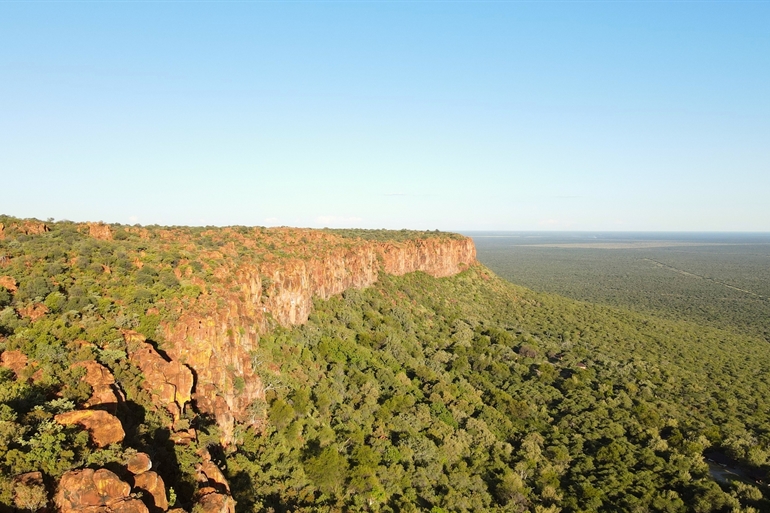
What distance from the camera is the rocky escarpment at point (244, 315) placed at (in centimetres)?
2184

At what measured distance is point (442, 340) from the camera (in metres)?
50.7

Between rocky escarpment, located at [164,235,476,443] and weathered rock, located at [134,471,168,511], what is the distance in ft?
26.3

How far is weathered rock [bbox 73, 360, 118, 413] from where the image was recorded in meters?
15.6

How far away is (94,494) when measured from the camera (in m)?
11.2

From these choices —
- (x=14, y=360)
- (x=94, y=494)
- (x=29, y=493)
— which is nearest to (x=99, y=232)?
(x=14, y=360)

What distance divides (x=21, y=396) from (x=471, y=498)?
23.5 m

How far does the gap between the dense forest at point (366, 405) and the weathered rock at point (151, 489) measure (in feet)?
0.50

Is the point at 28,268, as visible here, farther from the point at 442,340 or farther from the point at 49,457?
the point at 442,340

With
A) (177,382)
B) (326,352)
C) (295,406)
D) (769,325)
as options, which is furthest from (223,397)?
(769,325)

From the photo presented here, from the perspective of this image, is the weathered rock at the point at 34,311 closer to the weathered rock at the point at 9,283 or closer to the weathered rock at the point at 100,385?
the weathered rock at the point at 9,283

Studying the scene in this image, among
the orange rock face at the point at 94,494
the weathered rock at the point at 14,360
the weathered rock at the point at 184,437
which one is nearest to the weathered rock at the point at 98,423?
the orange rock face at the point at 94,494

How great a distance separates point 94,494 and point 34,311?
41.1 ft

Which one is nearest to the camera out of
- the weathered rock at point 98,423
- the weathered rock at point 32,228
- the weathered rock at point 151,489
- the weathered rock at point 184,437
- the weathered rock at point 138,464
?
the weathered rock at point 151,489

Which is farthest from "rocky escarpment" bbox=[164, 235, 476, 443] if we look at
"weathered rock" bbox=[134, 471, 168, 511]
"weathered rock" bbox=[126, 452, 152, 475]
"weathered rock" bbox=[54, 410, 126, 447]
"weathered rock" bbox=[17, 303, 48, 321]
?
"weathered rock" bbox=[134, 471, 168, 511]
